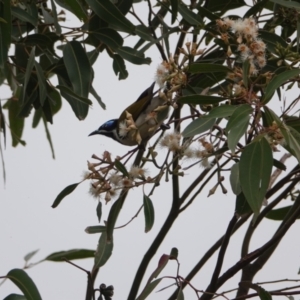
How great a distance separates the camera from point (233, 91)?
2215 mm

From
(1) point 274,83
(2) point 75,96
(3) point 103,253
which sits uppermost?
(2) point 75,96

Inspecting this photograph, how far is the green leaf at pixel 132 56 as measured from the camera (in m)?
2.94

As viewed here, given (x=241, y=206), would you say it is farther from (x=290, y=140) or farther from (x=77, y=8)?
(x=77, y=8)

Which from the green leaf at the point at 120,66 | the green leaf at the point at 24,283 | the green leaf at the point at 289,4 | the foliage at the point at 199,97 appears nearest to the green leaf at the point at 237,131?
the foliage at the point at 199,97

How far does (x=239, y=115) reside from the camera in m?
1.95

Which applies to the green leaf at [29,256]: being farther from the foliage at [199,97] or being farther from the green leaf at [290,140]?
the green leaf at [290,140]

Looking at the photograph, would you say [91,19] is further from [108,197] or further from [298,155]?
[298,155]

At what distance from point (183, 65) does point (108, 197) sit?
0.40 m

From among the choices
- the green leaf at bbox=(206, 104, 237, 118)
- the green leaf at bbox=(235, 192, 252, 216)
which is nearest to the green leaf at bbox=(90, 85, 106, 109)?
the green leaf at bbox=(235, 192, 252, 216)

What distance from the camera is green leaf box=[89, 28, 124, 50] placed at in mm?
2821

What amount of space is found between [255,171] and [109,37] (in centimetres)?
97

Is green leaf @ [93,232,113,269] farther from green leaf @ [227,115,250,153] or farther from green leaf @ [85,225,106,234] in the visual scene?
green leaf @ [227,115,250,153]

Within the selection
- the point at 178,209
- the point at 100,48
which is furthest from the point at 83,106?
the point at 178,209

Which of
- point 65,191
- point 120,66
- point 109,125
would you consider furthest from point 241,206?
point 109,125
